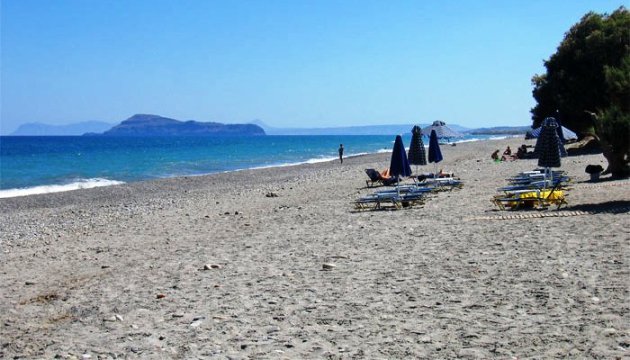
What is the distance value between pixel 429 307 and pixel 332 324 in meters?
1.06

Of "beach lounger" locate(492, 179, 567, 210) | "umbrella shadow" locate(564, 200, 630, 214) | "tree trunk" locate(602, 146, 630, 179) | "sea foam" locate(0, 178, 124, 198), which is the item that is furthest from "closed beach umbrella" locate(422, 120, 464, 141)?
"sea foam" locate(0, 178, 124, 198)

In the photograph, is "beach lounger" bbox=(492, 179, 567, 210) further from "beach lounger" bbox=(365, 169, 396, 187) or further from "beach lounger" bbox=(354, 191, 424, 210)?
"beach lounger" bbox=(365, 169, 396, 187)

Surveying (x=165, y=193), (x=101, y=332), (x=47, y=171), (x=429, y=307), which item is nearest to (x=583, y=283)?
(x=429, y=307)

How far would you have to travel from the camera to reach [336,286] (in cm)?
812

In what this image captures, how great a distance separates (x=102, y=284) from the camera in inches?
364

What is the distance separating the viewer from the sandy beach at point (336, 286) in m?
6.09

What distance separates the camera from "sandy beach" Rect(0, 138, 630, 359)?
6086mm

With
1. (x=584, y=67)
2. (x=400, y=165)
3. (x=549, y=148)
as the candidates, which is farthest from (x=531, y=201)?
(x=584, y=67)

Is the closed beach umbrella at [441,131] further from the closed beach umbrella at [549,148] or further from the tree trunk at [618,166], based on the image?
the closed beach umbrella at [549,148]

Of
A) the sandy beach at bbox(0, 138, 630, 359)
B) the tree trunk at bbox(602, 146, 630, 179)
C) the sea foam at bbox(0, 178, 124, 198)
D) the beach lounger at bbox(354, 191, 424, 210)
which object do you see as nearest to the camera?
the sandy beach at bbox(0, 138, 630, 359)

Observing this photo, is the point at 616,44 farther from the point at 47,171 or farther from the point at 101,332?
the point at 47,171

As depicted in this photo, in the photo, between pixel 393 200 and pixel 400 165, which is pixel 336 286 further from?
pixel 400 165

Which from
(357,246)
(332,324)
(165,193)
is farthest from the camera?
(165,193)

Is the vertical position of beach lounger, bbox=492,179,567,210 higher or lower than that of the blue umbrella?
lower
